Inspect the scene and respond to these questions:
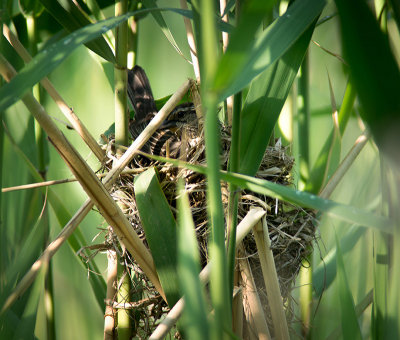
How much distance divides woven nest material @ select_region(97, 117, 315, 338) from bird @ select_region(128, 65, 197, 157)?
0.13m

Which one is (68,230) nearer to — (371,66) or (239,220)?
(239,220)

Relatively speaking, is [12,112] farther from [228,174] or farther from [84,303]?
[228,174]

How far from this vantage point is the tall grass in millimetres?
450

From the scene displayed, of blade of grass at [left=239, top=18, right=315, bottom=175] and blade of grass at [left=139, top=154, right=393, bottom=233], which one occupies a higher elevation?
blade of grass at [left=239, top=18, right=315, bottom=175]

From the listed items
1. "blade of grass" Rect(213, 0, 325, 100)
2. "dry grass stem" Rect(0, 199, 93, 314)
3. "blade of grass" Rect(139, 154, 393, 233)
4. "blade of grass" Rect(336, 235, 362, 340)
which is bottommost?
"blade of grass" Rect(336, 235, 362, 340)

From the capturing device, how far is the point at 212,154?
1.40 feet

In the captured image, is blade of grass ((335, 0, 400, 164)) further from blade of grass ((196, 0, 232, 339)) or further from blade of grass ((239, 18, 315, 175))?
blade of grass ((239, 18, 315, 175))

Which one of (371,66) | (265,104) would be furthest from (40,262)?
(371,66)

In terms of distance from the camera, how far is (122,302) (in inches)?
39.9

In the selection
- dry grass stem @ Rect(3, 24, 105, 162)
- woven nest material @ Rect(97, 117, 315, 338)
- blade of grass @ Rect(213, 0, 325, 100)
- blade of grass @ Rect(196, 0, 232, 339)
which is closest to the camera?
blade of grass @ Rect(196, 0, 232, 339)

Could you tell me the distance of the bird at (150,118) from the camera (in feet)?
3.95

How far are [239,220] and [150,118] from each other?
15.9 inches

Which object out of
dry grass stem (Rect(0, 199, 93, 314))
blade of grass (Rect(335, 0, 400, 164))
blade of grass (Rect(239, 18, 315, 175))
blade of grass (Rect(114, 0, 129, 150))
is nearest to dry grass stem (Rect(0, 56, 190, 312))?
dry grass stem (Rect(0, 199, 93, 314))

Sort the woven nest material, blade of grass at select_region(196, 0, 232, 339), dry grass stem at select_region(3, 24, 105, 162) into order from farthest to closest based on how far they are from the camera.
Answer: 1. the woven nest material
2. dry grass stem at select_region(3, 24, 105, 162)
3. blade of grass at select_region(196, 0, 232, 339)
